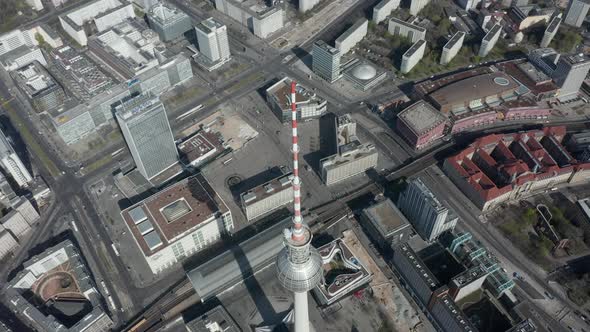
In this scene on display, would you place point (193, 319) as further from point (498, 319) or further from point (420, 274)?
point (498, 319)

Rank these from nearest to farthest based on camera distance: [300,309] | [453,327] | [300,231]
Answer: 1. [300,231]
2. [300,309]
3. [453,327]

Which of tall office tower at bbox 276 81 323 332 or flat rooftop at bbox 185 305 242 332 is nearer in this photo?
tall office tower at bbox 276 81 323 332

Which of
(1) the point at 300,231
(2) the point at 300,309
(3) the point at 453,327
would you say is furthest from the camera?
(3) the point at 453,327

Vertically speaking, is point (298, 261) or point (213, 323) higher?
point (298, 261)

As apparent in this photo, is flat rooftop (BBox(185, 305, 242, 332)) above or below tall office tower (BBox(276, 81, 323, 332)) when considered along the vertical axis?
below

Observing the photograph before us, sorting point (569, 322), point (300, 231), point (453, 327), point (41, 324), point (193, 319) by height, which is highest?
point (300, 231)

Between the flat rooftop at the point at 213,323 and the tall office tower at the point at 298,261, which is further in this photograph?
the flat rooftop at the point at 213,323

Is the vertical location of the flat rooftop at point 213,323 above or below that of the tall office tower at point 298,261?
below

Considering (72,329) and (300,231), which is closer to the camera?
(300,231)

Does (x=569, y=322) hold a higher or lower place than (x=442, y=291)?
lower

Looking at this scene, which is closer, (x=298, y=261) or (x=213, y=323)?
(x=298, y=261)

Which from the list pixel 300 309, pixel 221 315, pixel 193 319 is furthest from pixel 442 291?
pixel 193 319
